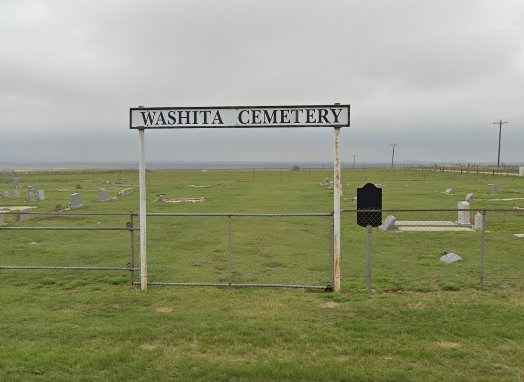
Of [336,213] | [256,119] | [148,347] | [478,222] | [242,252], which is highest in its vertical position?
[256,119]

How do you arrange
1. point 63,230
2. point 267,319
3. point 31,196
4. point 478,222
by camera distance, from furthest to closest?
point 31,196
point 478,222
point 63,230
point 267,319

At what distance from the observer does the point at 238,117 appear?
26.3 feet

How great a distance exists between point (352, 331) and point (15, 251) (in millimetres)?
11176

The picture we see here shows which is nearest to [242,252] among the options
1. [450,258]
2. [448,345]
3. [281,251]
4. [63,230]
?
[281,251]

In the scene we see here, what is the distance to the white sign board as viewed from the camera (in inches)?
307

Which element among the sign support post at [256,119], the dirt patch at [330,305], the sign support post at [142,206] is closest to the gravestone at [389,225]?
the sign support post at [256,119]

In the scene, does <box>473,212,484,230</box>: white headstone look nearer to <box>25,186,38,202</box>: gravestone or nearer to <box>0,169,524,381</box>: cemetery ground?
<box>0,169,524,381</box>: cemetery ground

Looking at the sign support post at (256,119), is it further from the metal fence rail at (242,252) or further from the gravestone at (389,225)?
the gravestone at (389,225)

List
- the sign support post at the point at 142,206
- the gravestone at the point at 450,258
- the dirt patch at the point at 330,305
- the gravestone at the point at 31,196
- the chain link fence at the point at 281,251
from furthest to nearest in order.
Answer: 1. the gravestone at the point at 31,196
2. the gravestone at the point at 450,258
3. the chain link fence at the point at 281,251
4. the sign support post at the point at 142,206
5. the dirt patch at the point at 330,305

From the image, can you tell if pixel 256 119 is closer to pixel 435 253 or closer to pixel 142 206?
pixel 142 206

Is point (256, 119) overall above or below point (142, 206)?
above

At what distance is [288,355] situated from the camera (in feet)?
17.5

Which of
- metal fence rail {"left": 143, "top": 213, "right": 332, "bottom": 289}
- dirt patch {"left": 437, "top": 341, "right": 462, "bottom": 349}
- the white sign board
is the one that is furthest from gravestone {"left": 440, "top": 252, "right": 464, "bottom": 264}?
dirt patch {"left": 437, "top": 341, "right": 462, "bottom": 349}

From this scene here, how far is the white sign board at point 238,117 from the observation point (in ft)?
25.6
